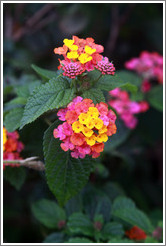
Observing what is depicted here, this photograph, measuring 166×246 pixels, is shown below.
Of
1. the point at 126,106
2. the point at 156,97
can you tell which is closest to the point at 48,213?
the point at 126,106

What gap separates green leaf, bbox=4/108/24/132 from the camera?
848 mm

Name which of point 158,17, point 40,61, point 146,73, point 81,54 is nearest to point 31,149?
→ point 81,54

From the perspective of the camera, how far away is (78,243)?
2.79ft

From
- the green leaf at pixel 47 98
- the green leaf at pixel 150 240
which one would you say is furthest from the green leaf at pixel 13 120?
the green leaf at pixel 150 240

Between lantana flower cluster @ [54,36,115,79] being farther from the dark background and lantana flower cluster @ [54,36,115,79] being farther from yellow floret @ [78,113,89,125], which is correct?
the dark background

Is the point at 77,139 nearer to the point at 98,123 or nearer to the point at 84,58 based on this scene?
the point at 98,123

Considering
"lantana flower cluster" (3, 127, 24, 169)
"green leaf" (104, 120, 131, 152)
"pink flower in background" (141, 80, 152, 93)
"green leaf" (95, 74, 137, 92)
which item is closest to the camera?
"green leaf" (95, 74, 137, 92)

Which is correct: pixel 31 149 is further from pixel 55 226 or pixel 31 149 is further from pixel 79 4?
pixel 79 4

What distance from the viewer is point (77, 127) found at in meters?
0.67

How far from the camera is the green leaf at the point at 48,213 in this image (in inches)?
40.1

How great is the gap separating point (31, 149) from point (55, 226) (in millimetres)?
290

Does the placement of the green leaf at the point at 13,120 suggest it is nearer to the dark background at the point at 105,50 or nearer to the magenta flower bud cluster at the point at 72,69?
the magenta flower bud cluster at the point at 72,69

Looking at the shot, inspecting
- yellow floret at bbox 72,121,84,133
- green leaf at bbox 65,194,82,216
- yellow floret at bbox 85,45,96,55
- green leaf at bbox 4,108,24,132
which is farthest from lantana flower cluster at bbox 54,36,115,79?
green leaf at bbox 65,194,82,216

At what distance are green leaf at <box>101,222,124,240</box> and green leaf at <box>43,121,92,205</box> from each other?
0.75 ft
